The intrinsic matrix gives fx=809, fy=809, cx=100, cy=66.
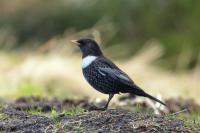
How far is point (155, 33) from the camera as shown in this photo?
25734 mm

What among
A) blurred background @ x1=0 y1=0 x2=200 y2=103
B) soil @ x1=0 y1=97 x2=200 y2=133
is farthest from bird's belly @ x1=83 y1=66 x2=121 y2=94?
blurred background @ x1=0 y1=0 x2=200 y2=103

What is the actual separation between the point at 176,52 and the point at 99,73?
50.1ft

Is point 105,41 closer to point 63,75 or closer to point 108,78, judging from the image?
point 63,75

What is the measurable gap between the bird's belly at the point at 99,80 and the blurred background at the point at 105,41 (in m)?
5.82

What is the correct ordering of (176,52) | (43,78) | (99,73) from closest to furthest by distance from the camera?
(99,73) → (43,78) → (176,52)

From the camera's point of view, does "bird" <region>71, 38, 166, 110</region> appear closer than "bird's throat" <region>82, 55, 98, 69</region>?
Yes

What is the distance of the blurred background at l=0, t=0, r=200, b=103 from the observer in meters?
16.1

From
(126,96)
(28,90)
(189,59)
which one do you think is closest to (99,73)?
(126,96)

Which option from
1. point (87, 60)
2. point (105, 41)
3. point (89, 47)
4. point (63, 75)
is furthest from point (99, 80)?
point (105, 41)

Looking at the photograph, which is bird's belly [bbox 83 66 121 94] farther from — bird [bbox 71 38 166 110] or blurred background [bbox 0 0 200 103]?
blurred background [bbox 0 0 200 103]

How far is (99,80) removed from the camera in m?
9.23

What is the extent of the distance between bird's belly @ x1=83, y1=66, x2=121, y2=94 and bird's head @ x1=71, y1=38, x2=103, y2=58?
0.45 meters

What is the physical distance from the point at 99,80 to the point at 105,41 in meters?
11.7

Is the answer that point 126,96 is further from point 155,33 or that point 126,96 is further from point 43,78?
point 155,33
